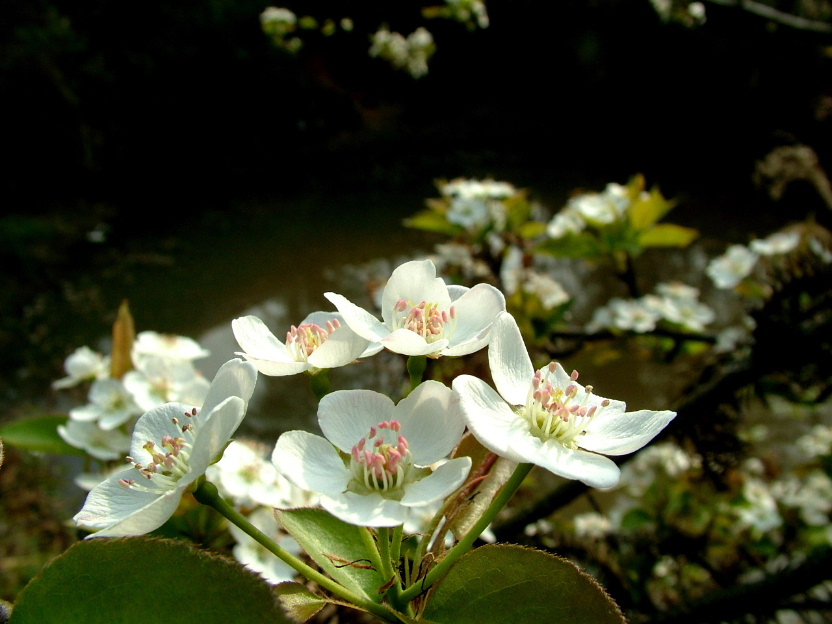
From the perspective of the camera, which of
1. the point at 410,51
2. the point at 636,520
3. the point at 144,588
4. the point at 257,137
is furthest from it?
the point at 257,137

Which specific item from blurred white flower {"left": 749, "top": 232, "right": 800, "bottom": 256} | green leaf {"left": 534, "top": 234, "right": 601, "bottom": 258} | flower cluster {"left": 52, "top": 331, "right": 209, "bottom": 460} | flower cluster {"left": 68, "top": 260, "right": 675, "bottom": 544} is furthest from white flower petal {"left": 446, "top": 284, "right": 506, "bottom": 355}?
blurred white flower {"left": 749, "top": 232, "right": 800, "bottom": 256}

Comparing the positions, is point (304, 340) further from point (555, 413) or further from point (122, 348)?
point (122, 348)

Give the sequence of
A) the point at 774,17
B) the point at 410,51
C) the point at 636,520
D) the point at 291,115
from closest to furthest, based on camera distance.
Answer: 1. the point at 774,17
2. the point at 636,520
3. the point at 410,51
4. the point at 291,115

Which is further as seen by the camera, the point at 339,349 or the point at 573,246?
the point at 573,246

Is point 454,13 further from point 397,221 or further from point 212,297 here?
point 397,221

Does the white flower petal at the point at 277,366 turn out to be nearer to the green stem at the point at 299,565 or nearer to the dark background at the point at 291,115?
the green stem at the point at 299,565

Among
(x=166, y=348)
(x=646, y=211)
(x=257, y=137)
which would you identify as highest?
(x=646, y=211)

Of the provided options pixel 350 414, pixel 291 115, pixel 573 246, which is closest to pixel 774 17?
pixel 573 246

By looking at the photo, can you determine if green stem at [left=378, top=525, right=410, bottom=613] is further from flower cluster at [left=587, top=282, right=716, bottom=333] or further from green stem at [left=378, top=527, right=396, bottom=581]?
flower cluster at [left=587, top=282, right=716, bottom=333]
